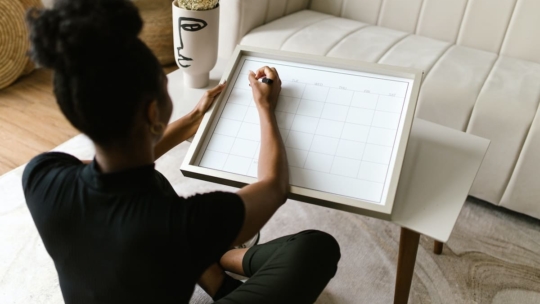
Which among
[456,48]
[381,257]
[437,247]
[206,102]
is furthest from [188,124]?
[456,48]

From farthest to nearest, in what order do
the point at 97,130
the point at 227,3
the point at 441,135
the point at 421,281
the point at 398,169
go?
the point at 227,3, the point at 421,281, the point at 441,135, the point at 398,169, the point at 97,130

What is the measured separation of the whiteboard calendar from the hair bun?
0.42 meters

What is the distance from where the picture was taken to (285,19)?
197cm

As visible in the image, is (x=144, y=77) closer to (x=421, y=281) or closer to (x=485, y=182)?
(x=421, y=281)

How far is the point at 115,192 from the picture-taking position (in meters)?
0.76

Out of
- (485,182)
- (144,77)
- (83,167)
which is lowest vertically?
(485,182)

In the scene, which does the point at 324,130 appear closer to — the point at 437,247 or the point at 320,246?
the point at 320,246

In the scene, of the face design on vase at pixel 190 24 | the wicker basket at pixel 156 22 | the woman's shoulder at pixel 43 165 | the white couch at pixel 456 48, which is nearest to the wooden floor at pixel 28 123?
the wicker basket at pixel 156 22

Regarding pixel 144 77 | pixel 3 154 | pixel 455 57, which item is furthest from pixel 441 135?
pixel 3 154

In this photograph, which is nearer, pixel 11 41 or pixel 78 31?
pixel 78 31

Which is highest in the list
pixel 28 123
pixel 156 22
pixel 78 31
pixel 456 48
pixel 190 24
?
pixel 78 31

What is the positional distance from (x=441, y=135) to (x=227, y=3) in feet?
3.10

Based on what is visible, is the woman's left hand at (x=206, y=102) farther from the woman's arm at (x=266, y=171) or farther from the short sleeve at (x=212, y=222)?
the short sleeve at (x=212, y=222)

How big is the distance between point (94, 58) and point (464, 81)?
124 cm
